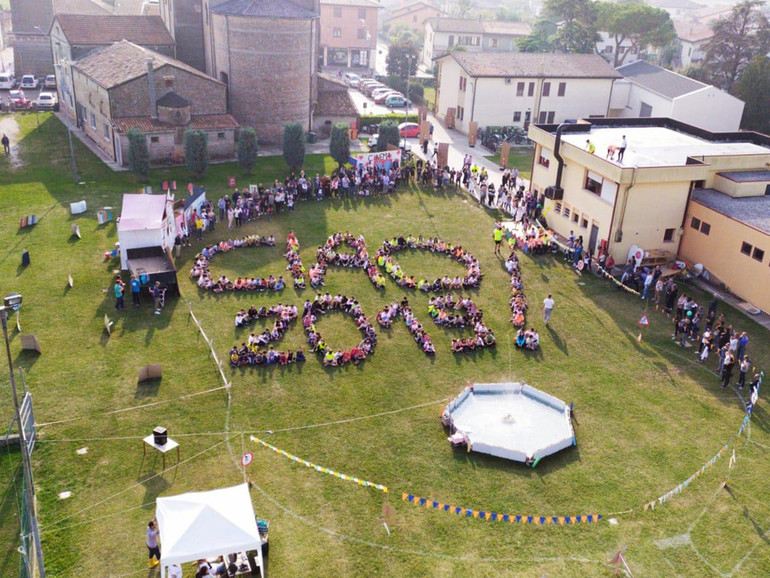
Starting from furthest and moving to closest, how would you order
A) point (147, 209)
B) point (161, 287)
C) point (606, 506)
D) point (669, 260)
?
point (669, 260) → point (147, 209) → point (161, 287) → point (606, 506)

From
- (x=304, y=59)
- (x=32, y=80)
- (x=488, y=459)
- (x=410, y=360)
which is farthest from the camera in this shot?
(x=32, y=80)

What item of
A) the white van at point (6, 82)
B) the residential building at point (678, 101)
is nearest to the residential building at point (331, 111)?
the residential building at point (678, 101)

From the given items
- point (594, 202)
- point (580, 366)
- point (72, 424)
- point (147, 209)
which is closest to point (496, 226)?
point (594, 202)

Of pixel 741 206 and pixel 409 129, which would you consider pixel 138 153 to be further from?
pixel 741 206

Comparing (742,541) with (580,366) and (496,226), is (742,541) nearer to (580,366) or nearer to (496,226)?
(580,366)

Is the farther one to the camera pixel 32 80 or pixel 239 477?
pixel 32 80

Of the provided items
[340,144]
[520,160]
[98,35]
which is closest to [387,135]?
[340,144]

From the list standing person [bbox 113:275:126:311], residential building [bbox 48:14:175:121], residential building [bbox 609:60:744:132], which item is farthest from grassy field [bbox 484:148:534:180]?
standing person [bbox 113:275:126:311]
